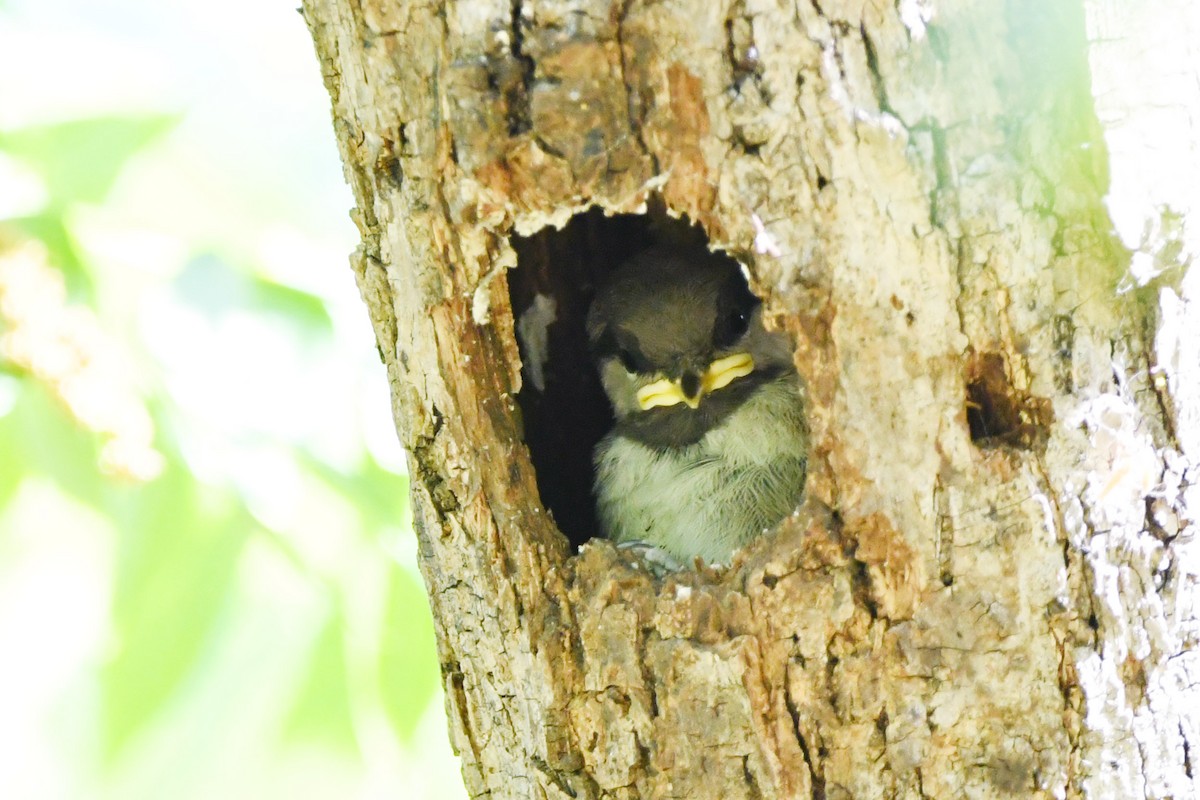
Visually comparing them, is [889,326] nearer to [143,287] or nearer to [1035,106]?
[1035,106]

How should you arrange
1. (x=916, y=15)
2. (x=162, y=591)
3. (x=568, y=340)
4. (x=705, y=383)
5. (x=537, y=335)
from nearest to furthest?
(x=916, y=15)
(x=705, y=383)
(x=162, y=591)
(x=537, y=335)
(x=568, y=340)

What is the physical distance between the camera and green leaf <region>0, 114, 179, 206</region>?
2266 mm

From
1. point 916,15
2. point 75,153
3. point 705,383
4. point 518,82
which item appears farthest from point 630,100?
point 75,153

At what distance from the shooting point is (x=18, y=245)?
7.50ft

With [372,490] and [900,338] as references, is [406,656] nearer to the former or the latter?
[372,490]

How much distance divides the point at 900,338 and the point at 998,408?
0.53ft

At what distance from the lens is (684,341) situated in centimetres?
227

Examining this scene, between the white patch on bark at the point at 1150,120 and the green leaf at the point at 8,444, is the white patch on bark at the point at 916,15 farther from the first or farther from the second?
the green leaf at the point at 8,444

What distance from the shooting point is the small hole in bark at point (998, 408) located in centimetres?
147

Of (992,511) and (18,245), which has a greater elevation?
(18,245)

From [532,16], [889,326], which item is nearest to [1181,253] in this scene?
[889,326]

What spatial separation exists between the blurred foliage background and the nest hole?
0.32 meters

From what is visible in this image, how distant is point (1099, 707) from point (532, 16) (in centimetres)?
112

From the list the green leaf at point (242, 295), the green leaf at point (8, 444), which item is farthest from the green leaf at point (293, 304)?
the green leaf at point (8, 444)
